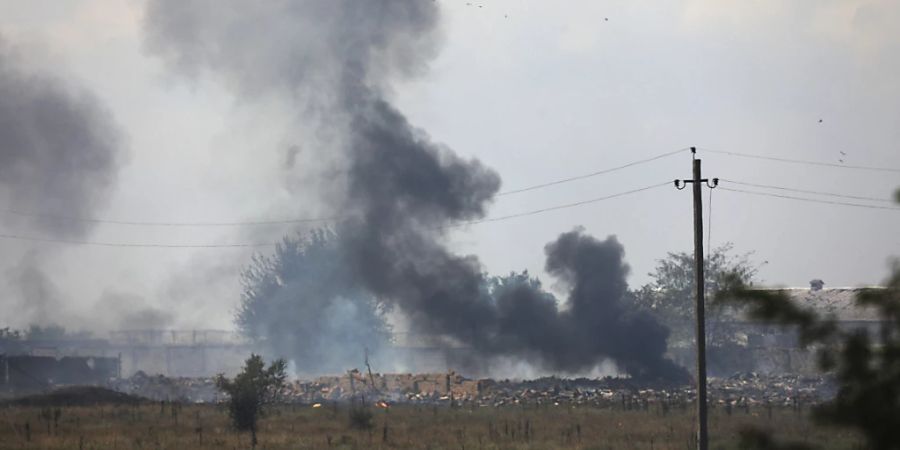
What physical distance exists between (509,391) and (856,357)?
2325 inches

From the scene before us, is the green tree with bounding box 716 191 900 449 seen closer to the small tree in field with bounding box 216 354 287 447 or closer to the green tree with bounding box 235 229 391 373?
the small tree in field with bounding box 216 354 287 447

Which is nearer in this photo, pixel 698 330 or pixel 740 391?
pixel 698 330

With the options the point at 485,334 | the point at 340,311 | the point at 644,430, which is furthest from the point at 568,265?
the point at 644,430

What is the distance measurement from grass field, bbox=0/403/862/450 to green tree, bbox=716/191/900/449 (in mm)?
25121

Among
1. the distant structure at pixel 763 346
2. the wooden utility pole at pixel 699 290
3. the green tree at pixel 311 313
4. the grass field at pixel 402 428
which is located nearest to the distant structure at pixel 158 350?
the green tree at pixel 311 313

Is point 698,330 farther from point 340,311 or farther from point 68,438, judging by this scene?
point 340,311

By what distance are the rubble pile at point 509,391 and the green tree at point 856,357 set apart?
48.8 m

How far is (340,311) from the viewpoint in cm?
10225

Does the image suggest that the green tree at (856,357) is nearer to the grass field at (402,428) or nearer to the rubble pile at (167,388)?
the grass field at (402,428)

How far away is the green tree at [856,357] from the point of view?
5.14m

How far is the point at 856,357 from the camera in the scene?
5.22 meters

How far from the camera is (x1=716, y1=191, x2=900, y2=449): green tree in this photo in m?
5.14

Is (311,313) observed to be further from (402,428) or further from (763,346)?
(402,428)

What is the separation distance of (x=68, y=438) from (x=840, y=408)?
34657 mm
